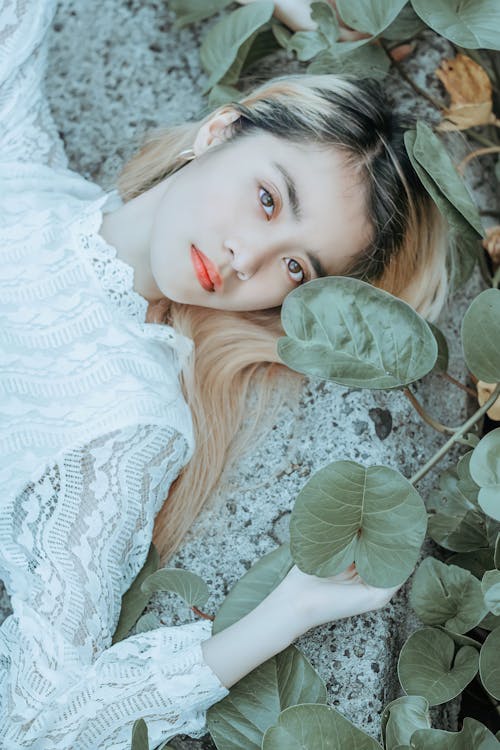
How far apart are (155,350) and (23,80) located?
0.53 metres

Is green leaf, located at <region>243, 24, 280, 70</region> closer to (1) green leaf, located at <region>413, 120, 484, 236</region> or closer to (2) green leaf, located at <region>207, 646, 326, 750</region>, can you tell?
(1) green leaf, located at <region>413, 120, 484, 236</region>

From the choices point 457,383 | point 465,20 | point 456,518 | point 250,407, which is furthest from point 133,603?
point 465,20

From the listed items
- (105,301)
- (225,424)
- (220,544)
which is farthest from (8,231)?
(220,544)

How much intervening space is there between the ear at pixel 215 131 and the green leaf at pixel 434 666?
2.51 feet

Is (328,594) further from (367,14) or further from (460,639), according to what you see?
(367,14)

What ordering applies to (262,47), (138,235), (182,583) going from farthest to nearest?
(262,47), (138,235), (182,583)

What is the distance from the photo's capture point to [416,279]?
1.52 meters

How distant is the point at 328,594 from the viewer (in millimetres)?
1197

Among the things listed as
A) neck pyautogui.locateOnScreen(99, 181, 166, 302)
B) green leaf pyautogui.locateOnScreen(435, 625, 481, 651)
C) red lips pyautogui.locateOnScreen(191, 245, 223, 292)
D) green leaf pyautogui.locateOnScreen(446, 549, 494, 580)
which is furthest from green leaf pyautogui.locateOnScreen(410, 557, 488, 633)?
neck pyautogui.locateOnScreen(99, 181, 166, 302)

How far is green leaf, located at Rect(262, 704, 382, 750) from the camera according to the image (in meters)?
1.02

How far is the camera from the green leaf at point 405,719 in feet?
3.55

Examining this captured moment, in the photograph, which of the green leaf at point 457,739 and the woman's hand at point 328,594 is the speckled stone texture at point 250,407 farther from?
the green leaf at point 457,739

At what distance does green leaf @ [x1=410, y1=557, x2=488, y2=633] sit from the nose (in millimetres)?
469

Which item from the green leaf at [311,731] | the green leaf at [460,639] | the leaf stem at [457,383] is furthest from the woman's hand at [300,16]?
the green leaf at [311,731]
